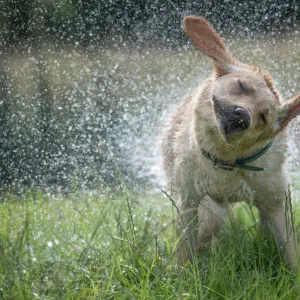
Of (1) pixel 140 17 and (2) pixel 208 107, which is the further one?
(1) pixel 140 17

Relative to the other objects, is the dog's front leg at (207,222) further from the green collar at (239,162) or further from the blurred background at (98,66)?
the blurred background at (98,66)

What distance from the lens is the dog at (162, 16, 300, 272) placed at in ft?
11.5

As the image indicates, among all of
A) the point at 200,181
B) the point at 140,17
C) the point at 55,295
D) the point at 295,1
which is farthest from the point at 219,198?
the point at 295,1

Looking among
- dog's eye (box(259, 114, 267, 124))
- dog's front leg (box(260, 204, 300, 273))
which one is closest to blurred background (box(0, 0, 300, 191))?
dog's front leg (box(260, 204, 300, 273))

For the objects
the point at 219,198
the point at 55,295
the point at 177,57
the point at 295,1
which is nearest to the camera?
the point at 55,295

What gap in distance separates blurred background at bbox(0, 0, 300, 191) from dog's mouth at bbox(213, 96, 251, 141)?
3.15 meters

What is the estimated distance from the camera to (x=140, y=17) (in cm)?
891

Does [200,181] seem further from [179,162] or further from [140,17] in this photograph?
[140,17]

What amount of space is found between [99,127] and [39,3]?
221 centimetres

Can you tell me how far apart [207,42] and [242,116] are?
0.71 m

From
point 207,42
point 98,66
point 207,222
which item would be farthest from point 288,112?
point 98,66

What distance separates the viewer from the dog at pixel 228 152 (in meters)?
3.52

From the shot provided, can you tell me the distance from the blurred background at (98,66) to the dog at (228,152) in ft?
8.87

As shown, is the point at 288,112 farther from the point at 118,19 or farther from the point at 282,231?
the point at 118,19
